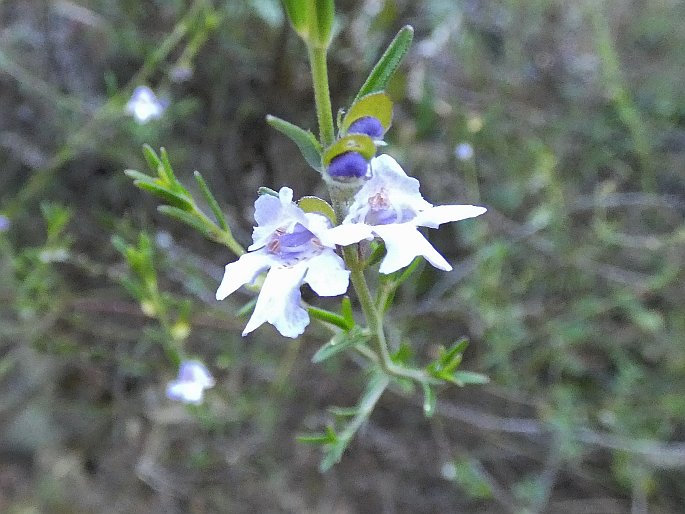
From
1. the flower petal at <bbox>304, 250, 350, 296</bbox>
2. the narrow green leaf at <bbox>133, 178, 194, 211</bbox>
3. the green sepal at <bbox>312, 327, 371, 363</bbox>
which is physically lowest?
the green sepal at <bbox>312, 327, 371, 363</bbox>

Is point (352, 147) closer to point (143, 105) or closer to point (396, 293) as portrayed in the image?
point (143, 105)

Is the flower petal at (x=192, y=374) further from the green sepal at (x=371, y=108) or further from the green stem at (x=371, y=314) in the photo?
the green sepal at (x=371, y=108)

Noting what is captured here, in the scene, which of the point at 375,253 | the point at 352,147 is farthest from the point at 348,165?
the point at 375,253

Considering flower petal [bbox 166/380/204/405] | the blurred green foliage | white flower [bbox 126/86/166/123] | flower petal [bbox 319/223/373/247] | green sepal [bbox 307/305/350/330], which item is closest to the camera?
flower petal [bbox 319/223/373/247]

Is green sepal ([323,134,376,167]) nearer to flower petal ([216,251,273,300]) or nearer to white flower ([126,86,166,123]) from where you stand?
flower petal ([216,251,273,300])

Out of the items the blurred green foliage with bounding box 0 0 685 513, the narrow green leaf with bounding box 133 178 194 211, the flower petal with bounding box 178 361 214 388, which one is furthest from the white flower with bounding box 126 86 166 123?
the narrow green leaf with bounding box 133 178 194 211
